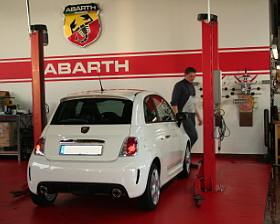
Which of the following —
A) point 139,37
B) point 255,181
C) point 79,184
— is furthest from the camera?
point 139,37

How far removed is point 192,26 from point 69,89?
2876 mm

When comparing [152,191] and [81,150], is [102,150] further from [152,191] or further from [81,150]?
[152,191]

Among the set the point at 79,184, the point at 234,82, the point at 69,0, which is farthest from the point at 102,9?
the point at 79,184

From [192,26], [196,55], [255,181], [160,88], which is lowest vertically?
[255,181]

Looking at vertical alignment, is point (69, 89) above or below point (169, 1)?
below

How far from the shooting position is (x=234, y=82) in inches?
323

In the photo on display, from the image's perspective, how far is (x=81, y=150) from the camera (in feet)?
14.3

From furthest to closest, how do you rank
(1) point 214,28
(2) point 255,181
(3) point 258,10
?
(3) point 258,10
(2) point 255,181
(1) point 214,28

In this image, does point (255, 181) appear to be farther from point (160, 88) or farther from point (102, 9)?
point (102, 9)

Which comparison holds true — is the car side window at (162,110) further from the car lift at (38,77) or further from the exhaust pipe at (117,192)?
the car lift at (38,77)

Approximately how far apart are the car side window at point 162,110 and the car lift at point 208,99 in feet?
1.73

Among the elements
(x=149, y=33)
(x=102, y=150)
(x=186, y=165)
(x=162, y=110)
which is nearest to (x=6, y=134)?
(x=149, y=33)

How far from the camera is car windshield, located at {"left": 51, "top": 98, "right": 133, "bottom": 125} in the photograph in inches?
181

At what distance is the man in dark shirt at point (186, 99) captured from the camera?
22.7ft
